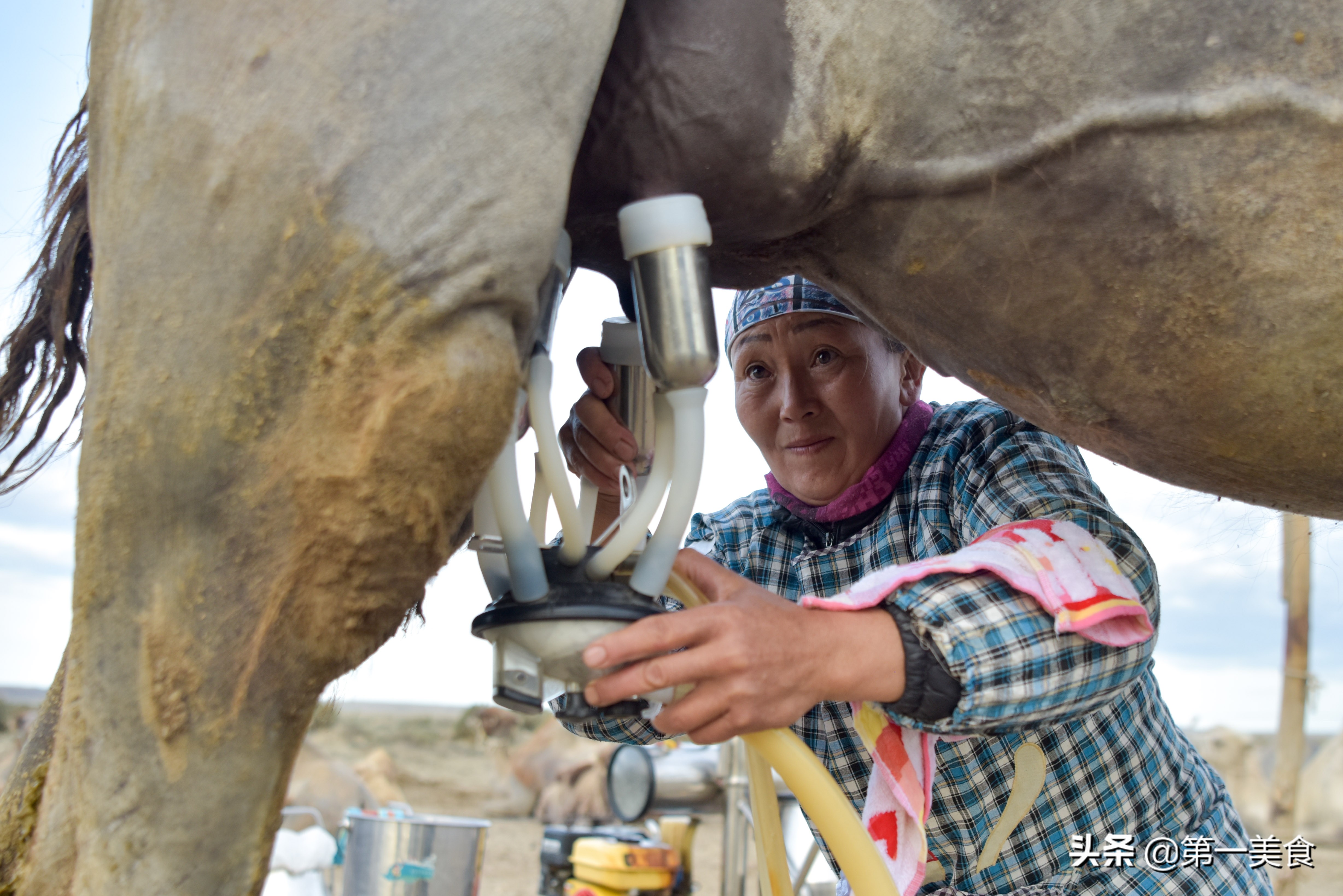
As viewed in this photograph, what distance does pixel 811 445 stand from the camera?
4.64ft

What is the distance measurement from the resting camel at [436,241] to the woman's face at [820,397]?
0.70 metres

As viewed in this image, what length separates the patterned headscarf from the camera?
1.36 m

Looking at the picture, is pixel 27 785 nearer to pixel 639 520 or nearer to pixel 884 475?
pixel 639 520

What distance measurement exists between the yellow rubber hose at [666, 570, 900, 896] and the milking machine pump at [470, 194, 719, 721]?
0.13 m

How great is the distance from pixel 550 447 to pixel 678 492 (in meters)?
0.09

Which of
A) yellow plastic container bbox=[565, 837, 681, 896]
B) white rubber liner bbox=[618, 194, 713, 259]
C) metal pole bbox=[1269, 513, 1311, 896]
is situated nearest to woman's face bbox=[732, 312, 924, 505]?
white rubber liner bbox=[618, 194, 713, 259]

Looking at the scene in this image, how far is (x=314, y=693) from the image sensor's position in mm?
559

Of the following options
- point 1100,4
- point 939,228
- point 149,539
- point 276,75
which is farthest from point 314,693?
point 1100,4

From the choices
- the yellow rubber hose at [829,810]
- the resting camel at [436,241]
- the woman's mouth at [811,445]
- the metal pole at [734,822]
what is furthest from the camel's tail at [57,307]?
the metal pole at [734,822]

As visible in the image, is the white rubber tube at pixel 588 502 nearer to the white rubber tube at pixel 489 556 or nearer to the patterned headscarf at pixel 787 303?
the white rubber tube at pixel 489 556

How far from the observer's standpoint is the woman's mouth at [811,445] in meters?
1.41

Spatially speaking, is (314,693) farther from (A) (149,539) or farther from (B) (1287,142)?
(B) (1287,142)

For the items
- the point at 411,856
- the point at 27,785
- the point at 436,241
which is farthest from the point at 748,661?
the point at 411,856

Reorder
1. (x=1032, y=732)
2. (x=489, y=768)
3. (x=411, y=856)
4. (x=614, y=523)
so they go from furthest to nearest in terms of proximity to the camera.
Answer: (x=489, y=768)
(x=411, y=856)
(x=1032, y=732)
(x=614, y=523)
